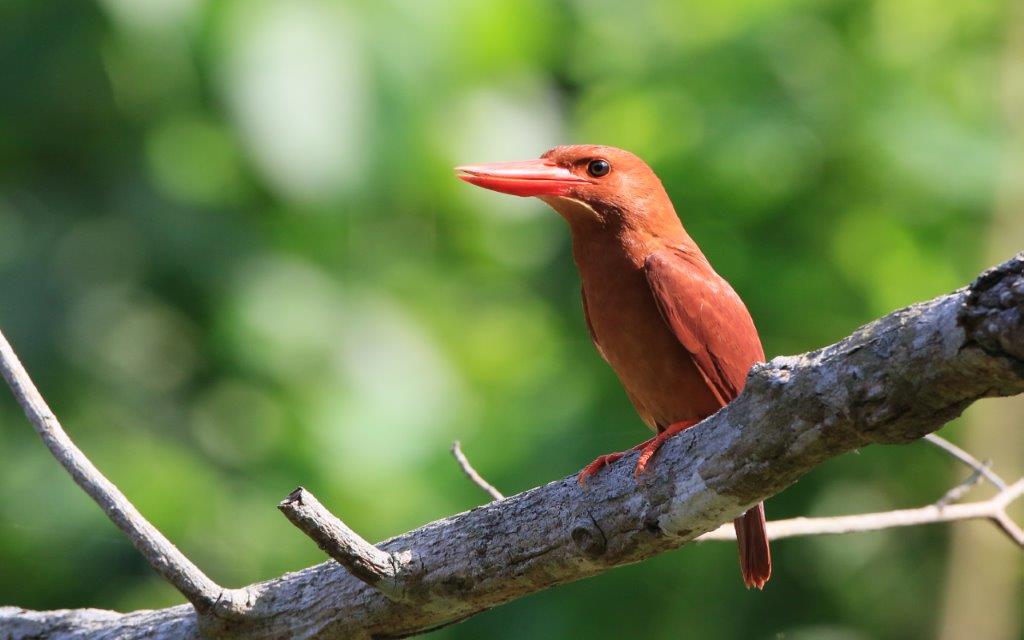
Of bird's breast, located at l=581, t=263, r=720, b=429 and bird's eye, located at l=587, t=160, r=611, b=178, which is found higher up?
bird's eye, located at l=587, t=160, r=611, b=178

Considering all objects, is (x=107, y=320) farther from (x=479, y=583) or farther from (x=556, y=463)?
(x=479, y=583)

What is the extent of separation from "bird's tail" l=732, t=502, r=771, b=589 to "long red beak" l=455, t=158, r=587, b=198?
98 centimetres

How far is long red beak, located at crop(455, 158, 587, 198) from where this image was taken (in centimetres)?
318

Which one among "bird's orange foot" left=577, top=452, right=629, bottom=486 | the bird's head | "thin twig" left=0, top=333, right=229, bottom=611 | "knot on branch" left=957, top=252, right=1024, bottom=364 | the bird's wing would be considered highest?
the bird's head

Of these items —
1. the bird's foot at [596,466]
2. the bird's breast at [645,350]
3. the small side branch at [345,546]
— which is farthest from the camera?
the bird's breast at [645,350]

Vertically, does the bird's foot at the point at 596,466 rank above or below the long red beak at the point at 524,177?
below

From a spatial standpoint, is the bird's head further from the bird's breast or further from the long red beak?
the bird's breast

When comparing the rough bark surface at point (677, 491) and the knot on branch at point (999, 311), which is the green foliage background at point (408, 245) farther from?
the knot on branch at point (999, 311)

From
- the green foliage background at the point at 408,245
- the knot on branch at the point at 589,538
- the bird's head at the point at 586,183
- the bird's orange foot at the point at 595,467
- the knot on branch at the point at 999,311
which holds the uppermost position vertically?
the green foliage background at the point at 408,245

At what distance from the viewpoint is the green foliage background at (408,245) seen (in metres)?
4.62

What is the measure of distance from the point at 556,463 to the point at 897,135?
1831 mm

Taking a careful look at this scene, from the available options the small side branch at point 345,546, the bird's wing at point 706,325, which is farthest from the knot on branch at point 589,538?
the bird's wing at point 706,325

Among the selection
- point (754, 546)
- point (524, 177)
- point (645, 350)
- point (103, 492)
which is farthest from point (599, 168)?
point (103, 492)

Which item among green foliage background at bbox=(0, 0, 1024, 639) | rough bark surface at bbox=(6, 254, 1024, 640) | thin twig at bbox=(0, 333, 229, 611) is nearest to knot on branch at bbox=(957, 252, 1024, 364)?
rough bark surface at bbox=(6, 254, 1024, 640)
